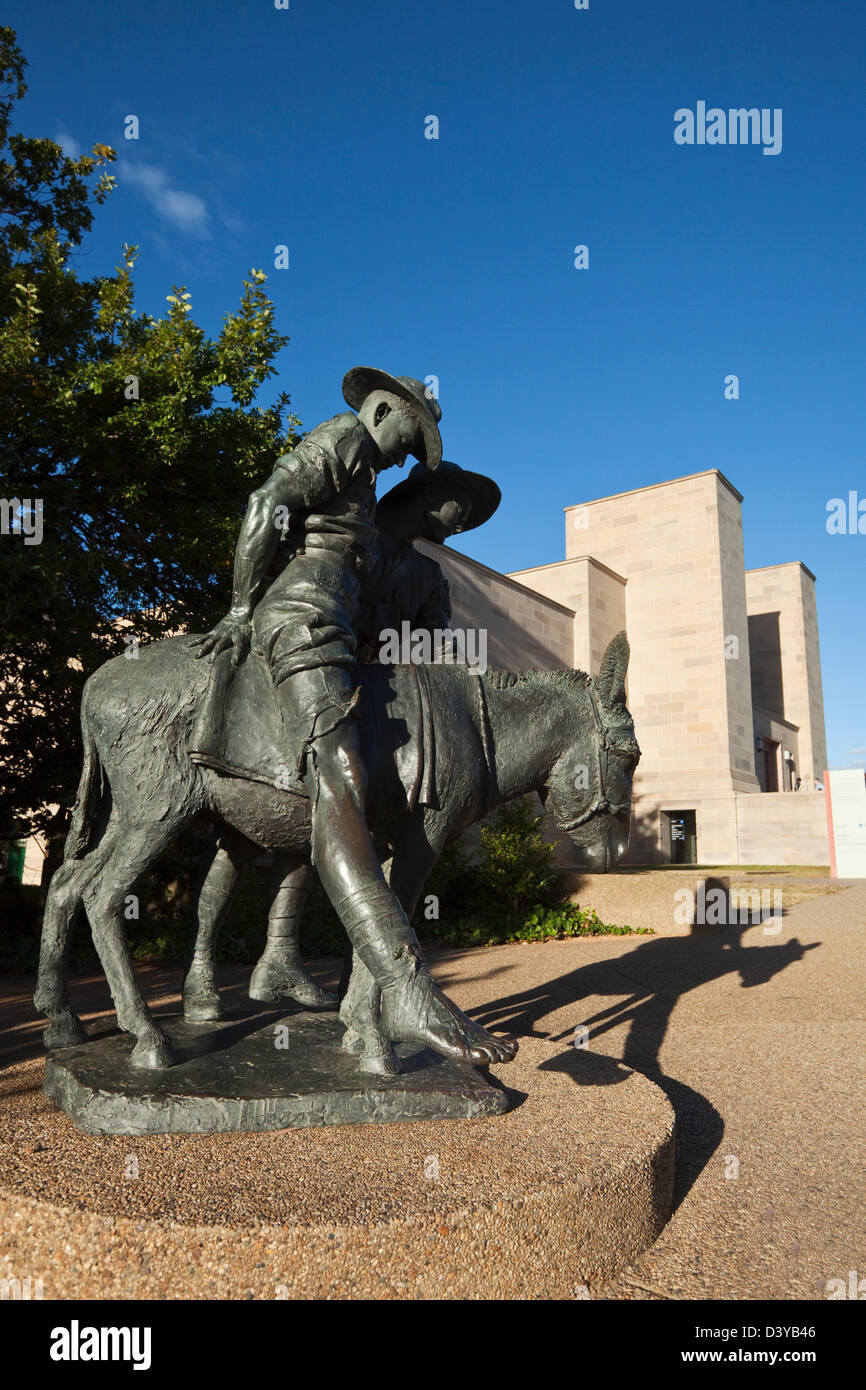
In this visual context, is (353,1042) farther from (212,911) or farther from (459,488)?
(459,488)

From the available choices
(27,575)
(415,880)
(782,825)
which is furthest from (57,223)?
(782,825)

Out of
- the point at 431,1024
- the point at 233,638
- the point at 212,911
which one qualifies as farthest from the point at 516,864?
the point at 431,1024

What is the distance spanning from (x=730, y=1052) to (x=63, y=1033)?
14.6ft

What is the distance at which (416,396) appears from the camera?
13.4 feet

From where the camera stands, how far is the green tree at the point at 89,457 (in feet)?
30.3

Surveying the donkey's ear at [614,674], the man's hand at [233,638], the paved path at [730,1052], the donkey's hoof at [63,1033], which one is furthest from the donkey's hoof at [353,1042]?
the donkey's ear at [614,674]

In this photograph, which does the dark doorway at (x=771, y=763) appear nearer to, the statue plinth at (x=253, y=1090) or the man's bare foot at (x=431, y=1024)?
the statue plinth at (x=253, y=1090)

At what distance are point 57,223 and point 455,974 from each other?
11.0 metres

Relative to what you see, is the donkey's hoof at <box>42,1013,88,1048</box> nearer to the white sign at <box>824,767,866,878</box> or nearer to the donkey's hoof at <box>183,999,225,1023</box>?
the donkey's hoof at <box>183,999,225,1023</box>

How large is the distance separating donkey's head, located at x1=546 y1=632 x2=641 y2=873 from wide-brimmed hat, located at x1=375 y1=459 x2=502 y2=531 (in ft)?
3.30

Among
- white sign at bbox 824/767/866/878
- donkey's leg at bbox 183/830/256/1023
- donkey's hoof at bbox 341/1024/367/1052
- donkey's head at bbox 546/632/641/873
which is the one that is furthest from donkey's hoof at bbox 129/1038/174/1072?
white sign at bbox 824/767/866/878

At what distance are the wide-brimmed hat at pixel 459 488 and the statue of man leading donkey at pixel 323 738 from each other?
0.10ft

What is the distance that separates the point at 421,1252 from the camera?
2.33 m
